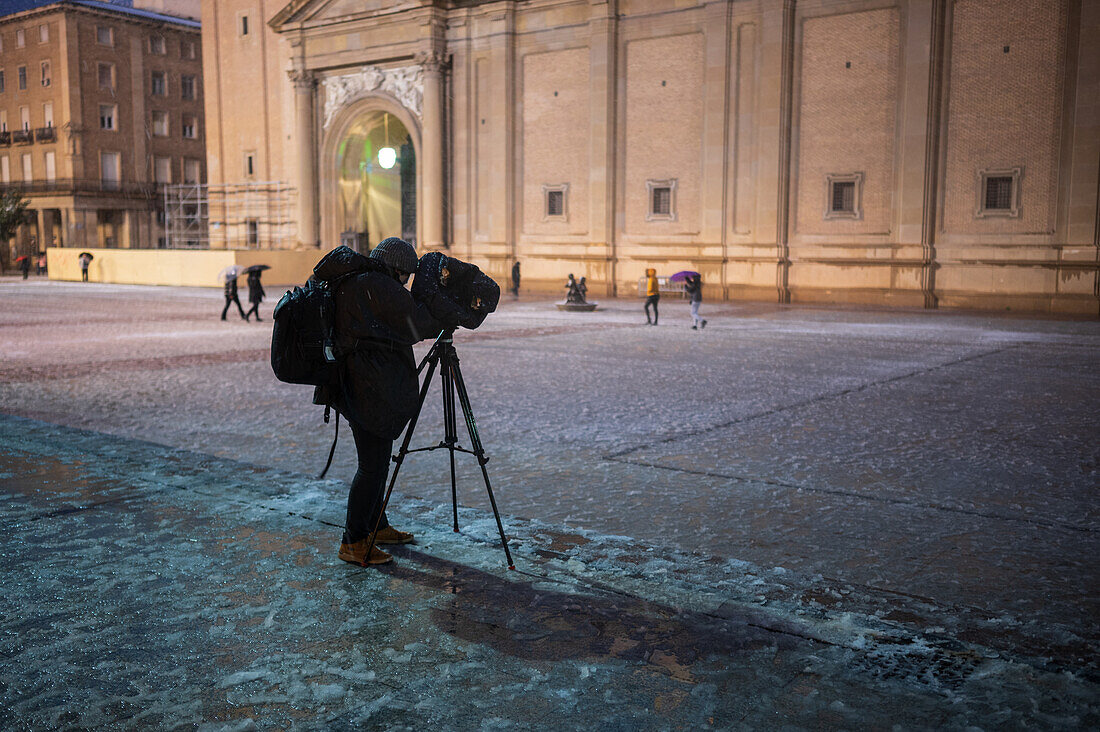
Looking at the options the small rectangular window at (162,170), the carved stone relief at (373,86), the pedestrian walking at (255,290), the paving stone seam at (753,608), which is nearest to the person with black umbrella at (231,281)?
the pedestrian walking at (255,290)

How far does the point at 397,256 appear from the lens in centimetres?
484

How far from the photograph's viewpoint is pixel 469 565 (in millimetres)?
5023

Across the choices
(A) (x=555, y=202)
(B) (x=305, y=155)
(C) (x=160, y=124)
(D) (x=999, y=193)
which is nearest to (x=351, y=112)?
(B) (x=305, y=155)

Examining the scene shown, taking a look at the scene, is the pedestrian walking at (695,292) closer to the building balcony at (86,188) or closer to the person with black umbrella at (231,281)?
the person with black umbrella at (231,281)

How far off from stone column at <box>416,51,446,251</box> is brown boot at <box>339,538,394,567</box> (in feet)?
99.2

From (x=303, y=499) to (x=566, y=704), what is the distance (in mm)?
3297

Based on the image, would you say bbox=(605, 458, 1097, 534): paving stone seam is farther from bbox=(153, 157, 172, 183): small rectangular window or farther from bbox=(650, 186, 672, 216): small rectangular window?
bbox=(153, 157, 172, 183): small rectangular window

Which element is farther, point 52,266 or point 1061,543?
point 52,266

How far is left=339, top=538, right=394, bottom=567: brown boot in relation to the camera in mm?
5020

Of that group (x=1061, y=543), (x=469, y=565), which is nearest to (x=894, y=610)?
(x=1061, y=543)

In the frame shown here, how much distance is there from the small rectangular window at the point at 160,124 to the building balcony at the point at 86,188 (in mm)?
3412

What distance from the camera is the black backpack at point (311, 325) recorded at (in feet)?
15.6

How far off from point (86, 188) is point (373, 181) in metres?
26.3

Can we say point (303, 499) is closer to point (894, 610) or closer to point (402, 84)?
point (894, 610)
